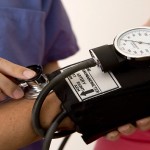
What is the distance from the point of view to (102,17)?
1.86m

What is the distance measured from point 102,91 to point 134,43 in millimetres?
132

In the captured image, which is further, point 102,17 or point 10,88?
point 102,17

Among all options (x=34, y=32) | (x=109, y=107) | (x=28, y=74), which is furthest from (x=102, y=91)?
(x=34, y=32)

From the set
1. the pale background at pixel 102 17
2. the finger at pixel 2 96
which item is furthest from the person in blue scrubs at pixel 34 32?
the pale background at pixel 102 17

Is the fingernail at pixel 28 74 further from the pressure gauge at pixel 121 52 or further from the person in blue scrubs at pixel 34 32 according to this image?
the person in blue scrubs at pixel 34 32

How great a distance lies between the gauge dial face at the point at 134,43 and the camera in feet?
2.04

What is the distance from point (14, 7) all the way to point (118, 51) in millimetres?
482

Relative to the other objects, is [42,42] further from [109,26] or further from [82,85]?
[109,26]

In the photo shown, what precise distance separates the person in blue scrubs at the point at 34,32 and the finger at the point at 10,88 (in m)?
0.30

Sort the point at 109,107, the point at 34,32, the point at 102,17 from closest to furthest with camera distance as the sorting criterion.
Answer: the point at 109,107, the point at 34,32, the point at 102,17

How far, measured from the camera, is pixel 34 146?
3.38 feet

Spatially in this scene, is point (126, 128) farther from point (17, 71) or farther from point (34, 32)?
point (34, 32)

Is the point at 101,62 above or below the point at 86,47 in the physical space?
above

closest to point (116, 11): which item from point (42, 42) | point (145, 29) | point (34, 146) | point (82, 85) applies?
point (42, 42)
